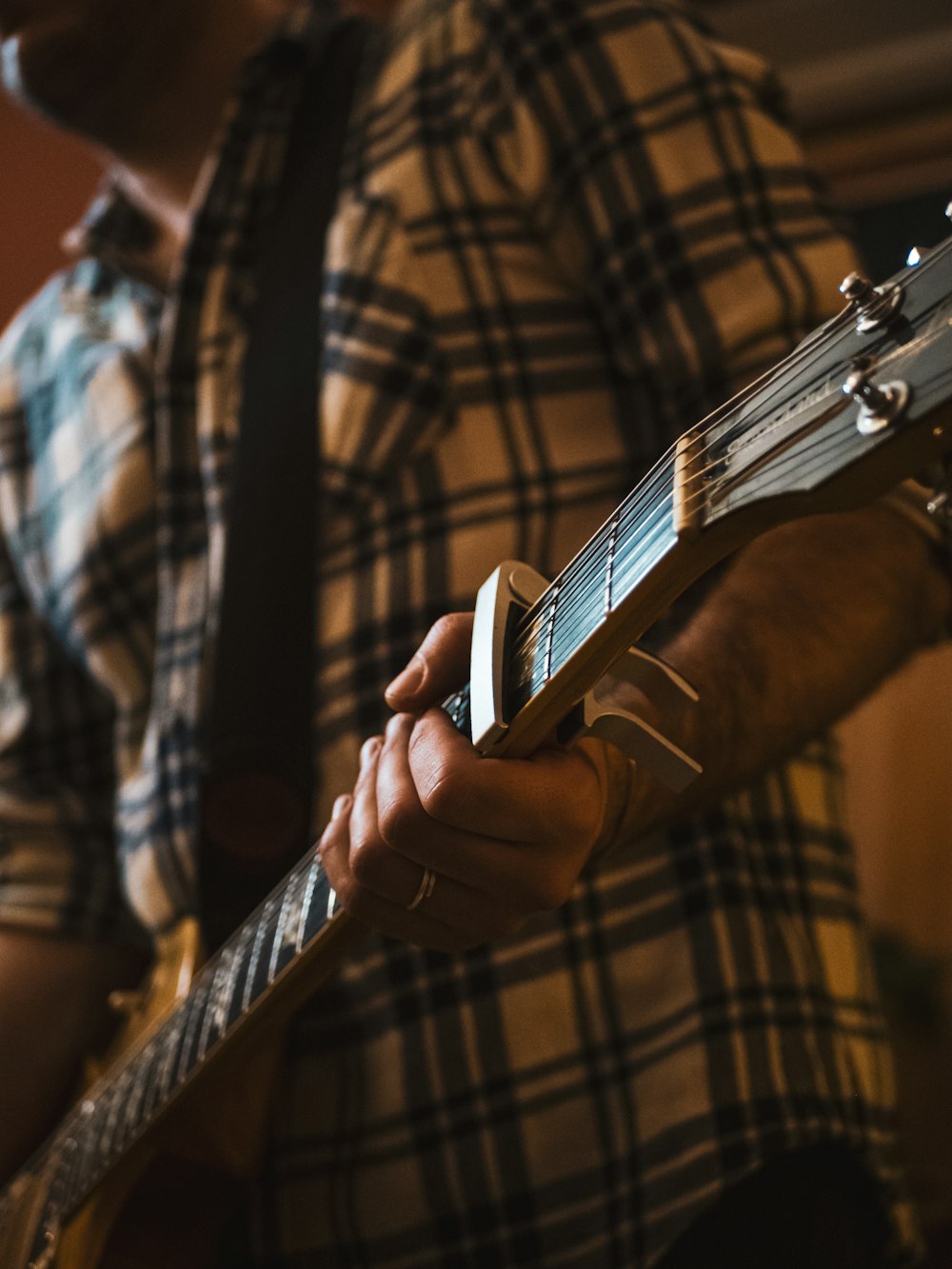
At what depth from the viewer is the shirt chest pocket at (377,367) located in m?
0.70

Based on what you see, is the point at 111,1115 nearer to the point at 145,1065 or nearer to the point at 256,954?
the point at 145,1065

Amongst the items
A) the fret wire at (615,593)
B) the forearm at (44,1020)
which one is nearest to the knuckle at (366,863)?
the fret wire at (615,593)

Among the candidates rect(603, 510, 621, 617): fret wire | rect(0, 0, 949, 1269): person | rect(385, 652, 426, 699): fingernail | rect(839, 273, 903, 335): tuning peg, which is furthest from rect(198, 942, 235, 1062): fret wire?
rect(839, 273, 903, 335): tuning peg

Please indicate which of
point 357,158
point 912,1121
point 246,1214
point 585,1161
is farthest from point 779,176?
point 912,1121

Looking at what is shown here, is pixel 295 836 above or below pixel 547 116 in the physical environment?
below

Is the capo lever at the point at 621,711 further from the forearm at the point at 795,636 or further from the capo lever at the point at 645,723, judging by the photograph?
the forearm at the point at 795,636

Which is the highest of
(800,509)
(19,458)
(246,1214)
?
(800,509)

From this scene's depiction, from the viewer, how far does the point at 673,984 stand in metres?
0.64

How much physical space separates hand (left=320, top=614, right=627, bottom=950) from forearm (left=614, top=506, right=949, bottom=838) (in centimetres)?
9

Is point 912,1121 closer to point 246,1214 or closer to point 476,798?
point 246,1214

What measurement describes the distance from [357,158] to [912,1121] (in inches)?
67.0

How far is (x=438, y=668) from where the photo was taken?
444 mm

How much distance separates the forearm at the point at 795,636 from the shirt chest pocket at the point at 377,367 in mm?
231

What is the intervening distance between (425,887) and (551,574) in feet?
1.05
